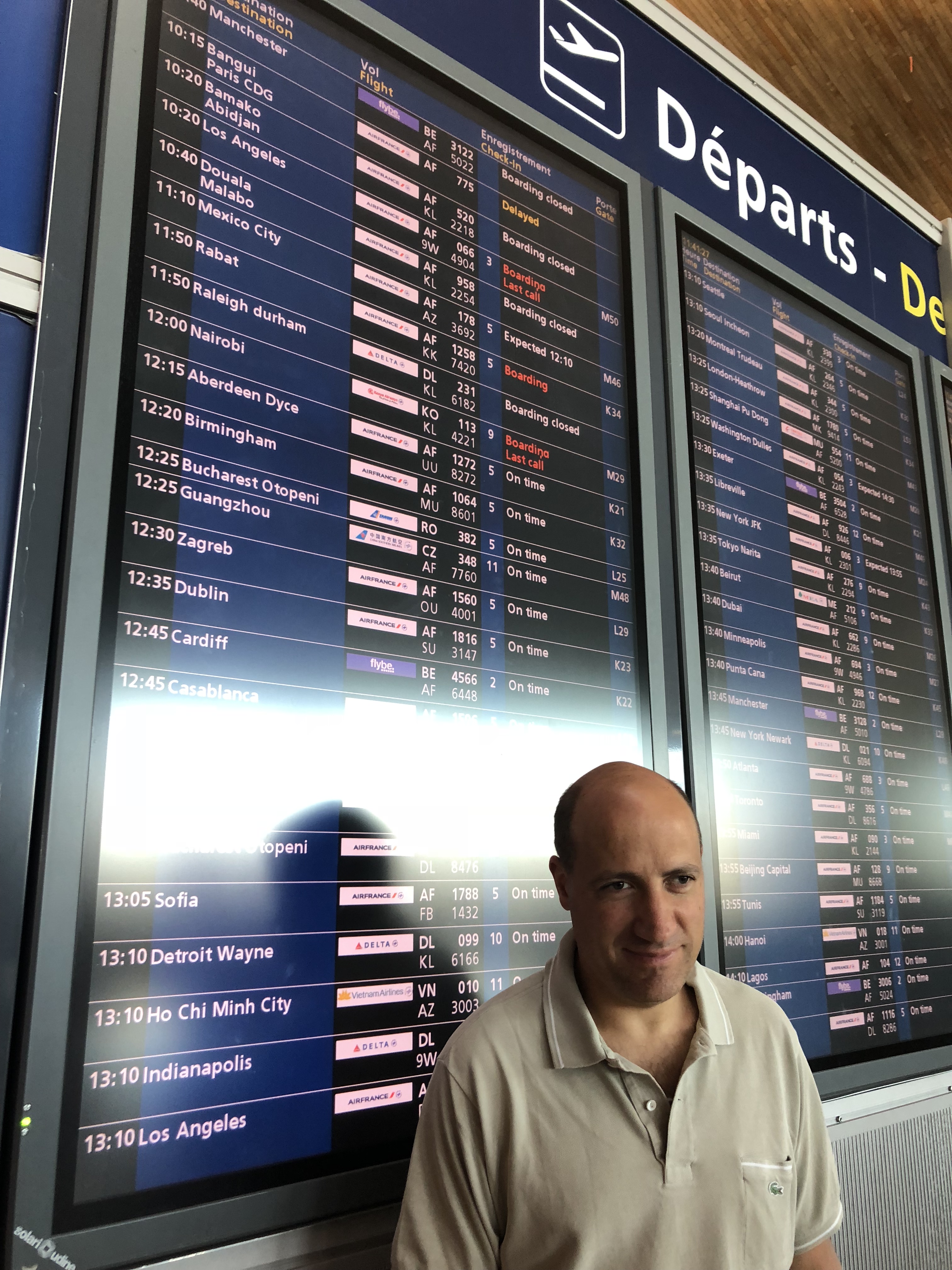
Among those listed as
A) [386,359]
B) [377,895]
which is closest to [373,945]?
[377,895]

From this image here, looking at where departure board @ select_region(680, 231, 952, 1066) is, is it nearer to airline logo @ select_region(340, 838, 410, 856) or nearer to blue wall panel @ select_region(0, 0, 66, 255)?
airline logo @ select_region(340, 838, 410, 856)

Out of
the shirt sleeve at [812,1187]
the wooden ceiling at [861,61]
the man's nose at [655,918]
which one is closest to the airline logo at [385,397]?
the man's nose at [655,918]

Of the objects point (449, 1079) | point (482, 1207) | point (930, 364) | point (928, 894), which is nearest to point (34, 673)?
point (449, 1079)

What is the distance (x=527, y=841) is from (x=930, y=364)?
2.22 metres

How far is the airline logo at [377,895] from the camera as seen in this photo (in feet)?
4.17

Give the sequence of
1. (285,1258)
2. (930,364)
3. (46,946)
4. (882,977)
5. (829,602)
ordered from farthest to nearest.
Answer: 1. (930,364)
2. (829,602)
3. (882,977)
4. (285,1258)
5. (46,946)

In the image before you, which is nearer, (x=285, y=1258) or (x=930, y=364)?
(x=285, y=1258)

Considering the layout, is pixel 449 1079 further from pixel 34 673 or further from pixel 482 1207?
pixel 34 673

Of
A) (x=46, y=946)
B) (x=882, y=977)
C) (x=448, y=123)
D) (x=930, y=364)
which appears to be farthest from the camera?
(x=930, y=364)

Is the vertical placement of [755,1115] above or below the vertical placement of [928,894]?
below

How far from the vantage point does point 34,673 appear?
1063 mm

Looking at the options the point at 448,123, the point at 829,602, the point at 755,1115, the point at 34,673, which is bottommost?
the point at 755,1115

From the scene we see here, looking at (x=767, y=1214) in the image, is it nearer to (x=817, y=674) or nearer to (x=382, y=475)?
(x=382, y=475)

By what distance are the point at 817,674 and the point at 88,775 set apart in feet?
5.58
